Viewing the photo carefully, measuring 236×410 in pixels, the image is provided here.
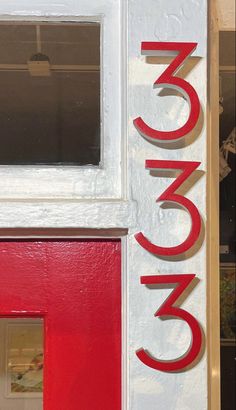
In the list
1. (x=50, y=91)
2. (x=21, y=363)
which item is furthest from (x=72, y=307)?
(x=50, y=91)

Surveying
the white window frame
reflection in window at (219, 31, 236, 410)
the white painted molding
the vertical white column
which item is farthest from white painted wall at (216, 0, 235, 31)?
reflection in window at (219, 31, 236, 410)

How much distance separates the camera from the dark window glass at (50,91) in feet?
3.98

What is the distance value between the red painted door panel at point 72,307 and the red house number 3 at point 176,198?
78mm

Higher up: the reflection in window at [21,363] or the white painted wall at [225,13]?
the white painted wall at [225,13]

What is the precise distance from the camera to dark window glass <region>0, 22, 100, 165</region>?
3.98 feet

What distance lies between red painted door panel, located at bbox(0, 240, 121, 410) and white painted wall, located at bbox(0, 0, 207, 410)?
4 centimetres

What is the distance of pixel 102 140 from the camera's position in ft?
3.93

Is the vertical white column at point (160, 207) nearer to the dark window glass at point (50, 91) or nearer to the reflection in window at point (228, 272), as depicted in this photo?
the dark window glass at point (50, 91)

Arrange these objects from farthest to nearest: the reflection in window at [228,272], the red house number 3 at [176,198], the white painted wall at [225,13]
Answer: the reflection in window at [228,272] → the white painted wall at [225,13] → the red house number 3 at [176,198]

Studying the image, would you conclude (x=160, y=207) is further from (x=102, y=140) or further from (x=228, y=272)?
(x=228, y=272)

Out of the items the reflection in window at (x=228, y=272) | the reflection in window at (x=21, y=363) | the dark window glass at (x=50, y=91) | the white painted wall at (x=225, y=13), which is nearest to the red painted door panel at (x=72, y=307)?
the reflection in window at (x=21, y=363)

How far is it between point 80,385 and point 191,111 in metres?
0.49

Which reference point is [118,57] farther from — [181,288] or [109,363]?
[109,363]

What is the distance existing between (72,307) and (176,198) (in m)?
0.25
